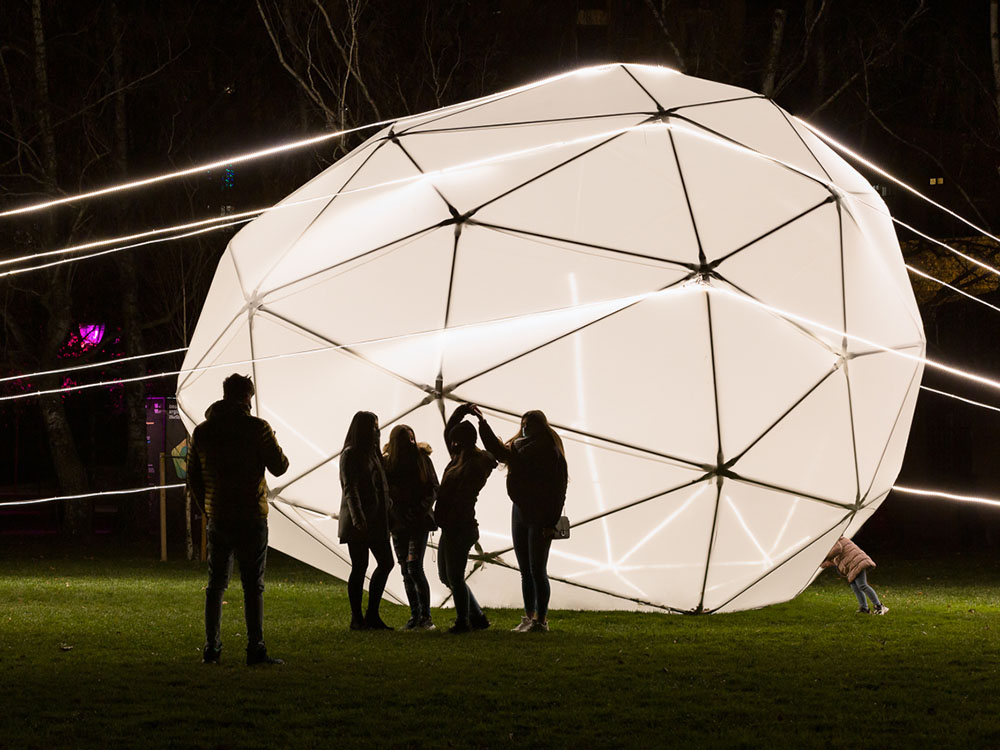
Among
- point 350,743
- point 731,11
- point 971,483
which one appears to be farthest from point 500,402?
point 971,483

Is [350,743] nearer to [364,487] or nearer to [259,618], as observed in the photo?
[259,618]

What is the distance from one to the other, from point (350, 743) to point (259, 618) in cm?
227

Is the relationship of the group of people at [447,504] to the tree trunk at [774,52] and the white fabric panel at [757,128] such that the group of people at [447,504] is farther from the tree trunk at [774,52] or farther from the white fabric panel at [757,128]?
the tree trunk at [774,52]

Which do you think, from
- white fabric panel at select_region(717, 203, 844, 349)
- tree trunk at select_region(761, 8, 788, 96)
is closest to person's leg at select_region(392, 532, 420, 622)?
white fabric panel at select_region(717, 203, 844, 349)

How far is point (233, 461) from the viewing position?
25.9 ft

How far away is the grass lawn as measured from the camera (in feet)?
19.8

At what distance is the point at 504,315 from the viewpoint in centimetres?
1074

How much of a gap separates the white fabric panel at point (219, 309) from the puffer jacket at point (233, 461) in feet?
12.9

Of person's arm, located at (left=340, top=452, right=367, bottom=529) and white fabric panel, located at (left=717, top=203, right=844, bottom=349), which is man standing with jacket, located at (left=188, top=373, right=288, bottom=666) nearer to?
person's arm, located at (left=340, top=452, right=367, bottom=529)

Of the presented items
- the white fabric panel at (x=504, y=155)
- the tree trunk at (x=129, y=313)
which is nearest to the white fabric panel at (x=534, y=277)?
the white fabric panel at (x=504, y=155)

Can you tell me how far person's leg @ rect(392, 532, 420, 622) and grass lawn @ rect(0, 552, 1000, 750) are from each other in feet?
1.09

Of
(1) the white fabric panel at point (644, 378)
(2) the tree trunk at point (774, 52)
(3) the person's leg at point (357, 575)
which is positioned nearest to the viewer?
(3) the person's leg at point (357, 575)

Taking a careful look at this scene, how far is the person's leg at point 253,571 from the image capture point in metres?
7.89

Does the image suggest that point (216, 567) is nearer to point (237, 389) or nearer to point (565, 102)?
point (237, 389)
